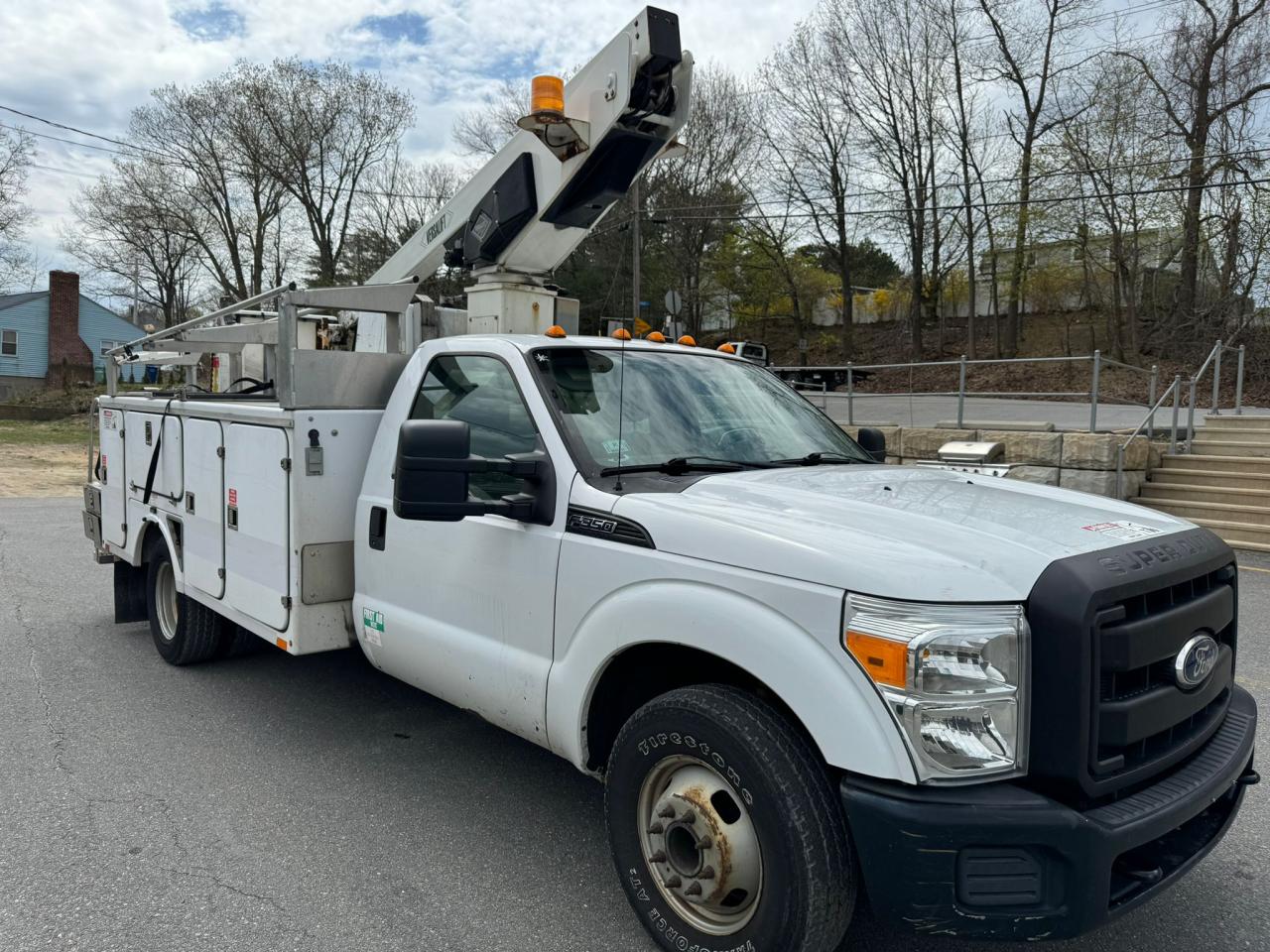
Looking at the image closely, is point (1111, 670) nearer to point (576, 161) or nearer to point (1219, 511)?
point (576, 161)

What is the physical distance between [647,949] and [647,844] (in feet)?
1.19

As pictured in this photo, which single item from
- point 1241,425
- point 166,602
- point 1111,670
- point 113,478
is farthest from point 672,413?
point 1241,425

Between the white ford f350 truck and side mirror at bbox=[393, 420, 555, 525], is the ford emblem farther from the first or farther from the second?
side mirror at bbox=[393, 420, 555, 525]

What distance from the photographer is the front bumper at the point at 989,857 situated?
2164 millimetres

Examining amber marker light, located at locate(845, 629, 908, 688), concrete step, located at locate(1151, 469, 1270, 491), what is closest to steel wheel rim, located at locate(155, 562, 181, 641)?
amber marker light, located at locate(845, 629, 908, 688)

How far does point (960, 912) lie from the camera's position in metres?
2.21

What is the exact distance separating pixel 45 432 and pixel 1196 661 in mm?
33465

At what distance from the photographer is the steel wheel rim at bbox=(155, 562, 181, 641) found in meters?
5.83

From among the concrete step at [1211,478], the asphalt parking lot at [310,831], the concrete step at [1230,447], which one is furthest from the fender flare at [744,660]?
the concrete step at [1230,447]

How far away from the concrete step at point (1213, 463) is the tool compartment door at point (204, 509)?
1188 centimetres

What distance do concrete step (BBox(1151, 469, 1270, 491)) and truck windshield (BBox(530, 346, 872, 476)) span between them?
386 inches

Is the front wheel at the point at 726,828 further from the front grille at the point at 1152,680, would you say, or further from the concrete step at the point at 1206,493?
the concrete step at the point at 1206,493

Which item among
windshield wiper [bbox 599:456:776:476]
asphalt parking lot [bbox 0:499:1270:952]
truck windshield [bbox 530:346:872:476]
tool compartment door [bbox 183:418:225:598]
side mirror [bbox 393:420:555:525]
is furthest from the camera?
tool compartment door [bbox 183:418:225:598]

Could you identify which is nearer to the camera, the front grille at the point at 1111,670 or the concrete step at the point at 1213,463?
the front grille at the point at 1111,670
